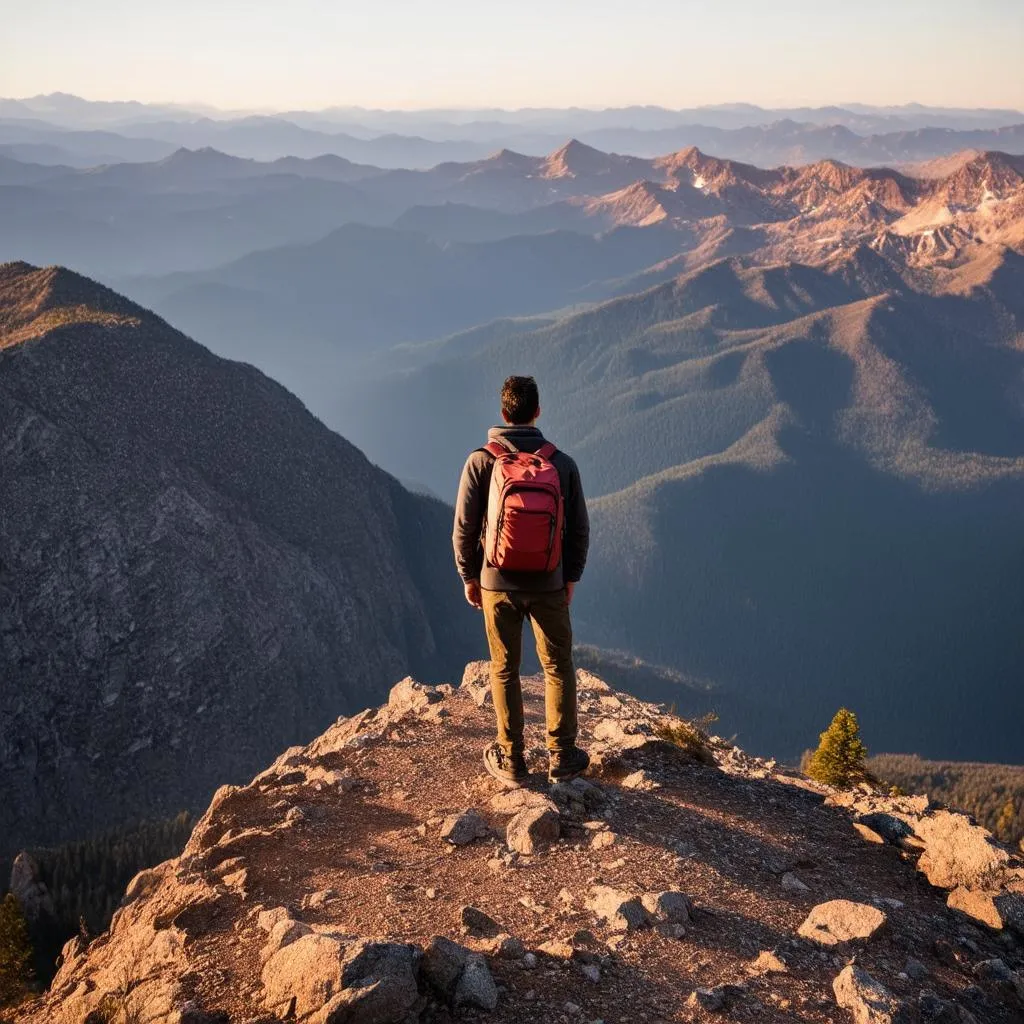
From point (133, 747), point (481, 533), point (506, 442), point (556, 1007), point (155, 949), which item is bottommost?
point (133, 747)

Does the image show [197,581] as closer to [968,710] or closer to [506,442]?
[506,442]

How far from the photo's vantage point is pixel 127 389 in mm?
61875

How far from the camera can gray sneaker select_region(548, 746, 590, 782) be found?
13859 mm

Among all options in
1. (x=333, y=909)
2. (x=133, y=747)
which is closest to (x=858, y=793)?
(x=333, y=909)

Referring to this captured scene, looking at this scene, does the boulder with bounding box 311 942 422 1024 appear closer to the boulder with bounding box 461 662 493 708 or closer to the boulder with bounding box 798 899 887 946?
the boulder with bounding box 798 899 887 946

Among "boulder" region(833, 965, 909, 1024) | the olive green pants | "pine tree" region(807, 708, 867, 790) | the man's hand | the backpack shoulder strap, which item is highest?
the backpack shoulder strap

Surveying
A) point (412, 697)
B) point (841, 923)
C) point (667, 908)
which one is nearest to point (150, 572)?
point (412, 697)

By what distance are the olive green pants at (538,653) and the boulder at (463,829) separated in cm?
131

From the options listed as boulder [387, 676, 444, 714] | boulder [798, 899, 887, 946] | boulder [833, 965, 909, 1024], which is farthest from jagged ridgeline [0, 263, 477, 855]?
boulder [833, 965, 909, 1024]

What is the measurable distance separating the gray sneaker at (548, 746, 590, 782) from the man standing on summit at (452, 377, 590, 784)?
0.02m

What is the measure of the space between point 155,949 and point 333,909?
2099mm

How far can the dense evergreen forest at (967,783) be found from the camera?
8838 cm

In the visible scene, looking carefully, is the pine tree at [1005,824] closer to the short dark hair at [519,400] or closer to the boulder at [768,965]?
the boulder at [768,965]

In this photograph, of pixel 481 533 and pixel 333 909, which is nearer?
pixel 333 909
